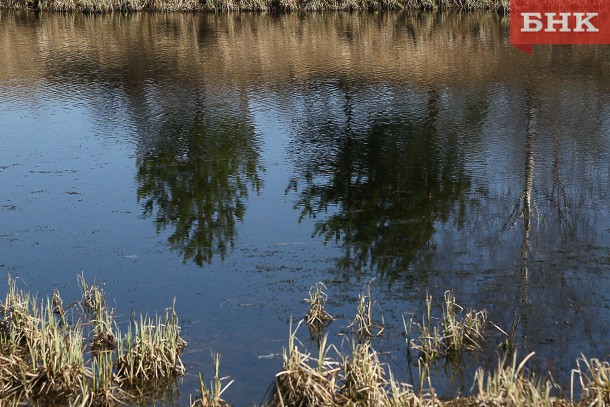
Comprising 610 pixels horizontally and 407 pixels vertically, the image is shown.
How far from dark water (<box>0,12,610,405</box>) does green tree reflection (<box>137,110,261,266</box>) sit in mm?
43

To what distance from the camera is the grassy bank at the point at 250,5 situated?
103 feet

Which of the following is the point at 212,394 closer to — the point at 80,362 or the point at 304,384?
the point at 304,384

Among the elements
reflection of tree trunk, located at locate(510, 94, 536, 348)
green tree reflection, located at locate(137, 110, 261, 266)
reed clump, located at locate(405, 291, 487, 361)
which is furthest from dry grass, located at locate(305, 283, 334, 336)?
green tree reflection, located at locate(137, 110, 261, 266)

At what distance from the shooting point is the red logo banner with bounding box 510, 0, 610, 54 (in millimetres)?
24667

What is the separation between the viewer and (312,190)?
41.4 ft

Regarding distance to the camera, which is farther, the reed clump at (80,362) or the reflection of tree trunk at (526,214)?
the reflection of tree trunk at (526,214)

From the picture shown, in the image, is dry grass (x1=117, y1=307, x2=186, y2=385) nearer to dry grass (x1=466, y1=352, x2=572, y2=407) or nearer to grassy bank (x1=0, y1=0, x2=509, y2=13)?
dry grass (x1=466, y1=352, x2=572, y2=407)

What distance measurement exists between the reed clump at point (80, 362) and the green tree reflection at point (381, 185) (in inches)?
115

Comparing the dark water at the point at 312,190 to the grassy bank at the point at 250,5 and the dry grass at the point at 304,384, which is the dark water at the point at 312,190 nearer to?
the dry grass at the point at 304,384

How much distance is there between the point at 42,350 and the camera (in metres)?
7.27

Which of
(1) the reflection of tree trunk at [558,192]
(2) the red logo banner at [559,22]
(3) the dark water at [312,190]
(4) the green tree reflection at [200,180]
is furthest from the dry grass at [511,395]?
(2) the red logo banner at [559,22]

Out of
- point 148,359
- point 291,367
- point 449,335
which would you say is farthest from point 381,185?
point 291,367

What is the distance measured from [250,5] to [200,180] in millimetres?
19443

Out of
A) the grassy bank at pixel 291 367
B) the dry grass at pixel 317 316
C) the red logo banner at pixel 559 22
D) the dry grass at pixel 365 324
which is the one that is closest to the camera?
the grassy bank at pixel 291 367
